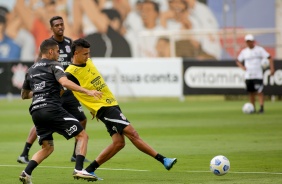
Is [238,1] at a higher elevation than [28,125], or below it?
higher

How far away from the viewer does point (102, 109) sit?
13.1m

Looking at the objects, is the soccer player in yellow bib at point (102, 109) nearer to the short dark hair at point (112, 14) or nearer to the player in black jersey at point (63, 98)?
the player in black jersey at point (63, 98)

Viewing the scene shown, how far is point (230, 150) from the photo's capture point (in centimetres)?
1719

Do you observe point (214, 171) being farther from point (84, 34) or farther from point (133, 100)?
point (84, 34)

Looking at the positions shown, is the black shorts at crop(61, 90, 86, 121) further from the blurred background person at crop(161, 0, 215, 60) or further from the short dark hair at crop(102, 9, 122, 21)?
the short dark hair at crop(102, 9, 122, 21)

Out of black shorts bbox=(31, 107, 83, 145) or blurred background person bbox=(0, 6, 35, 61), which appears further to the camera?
blurred background person bbox=(0, 6, 35, 61)

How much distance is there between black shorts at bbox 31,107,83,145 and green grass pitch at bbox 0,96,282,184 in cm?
A: 81

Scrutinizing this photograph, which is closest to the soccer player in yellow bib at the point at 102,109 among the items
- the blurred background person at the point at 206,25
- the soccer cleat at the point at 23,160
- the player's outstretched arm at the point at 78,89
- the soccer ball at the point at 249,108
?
the player's outstretched arm at the point at 78,89

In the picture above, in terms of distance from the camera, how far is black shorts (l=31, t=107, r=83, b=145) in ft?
41.1

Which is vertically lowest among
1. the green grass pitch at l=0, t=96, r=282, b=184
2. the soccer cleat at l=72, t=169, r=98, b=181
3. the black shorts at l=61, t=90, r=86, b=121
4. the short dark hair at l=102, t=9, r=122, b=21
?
the green grass pitch at l=0, t=96, r=282, b=184

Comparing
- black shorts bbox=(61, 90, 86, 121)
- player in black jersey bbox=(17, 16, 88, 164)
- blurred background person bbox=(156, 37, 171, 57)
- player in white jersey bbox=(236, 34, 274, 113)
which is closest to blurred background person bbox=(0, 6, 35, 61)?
blurred background person bbox=(156, 37, 171, 57)

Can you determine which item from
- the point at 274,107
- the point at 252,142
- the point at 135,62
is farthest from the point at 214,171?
the point at 135,62

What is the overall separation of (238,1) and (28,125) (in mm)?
24122

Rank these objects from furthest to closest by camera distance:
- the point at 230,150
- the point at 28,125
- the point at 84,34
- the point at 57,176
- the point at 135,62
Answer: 1. the point at 84,34
2. the point at 135,62
3. the point at 28,125
4. the point at 230,150
5. the point at 57,176
